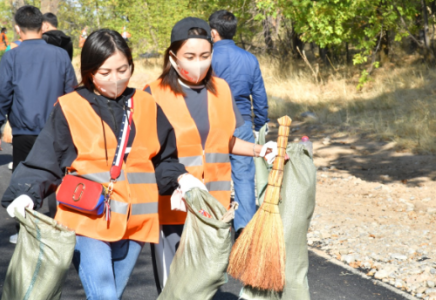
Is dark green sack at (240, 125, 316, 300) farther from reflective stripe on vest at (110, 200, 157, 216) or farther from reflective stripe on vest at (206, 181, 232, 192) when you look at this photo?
reflective stripe on vest at (110, 200, 157, 216)

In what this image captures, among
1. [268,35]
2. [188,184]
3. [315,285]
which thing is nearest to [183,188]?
[188,184]

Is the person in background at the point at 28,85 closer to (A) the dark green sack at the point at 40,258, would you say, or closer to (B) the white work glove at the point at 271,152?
(B) the white work glove at the point at 271,152

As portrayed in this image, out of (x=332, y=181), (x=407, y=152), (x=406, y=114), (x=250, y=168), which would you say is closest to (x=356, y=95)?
(x=406, y=114)

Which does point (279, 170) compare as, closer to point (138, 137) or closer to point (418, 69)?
point (138, 137)

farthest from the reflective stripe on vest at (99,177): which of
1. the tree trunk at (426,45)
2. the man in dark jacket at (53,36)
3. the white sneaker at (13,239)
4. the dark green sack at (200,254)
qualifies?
the tree trunk at (426,45)

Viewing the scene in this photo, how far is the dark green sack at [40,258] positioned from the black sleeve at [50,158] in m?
0.19

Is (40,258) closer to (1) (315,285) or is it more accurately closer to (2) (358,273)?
(1) (315,285)

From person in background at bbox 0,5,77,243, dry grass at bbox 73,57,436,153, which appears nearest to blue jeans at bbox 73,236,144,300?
person in background at bbox 0,5,77,243

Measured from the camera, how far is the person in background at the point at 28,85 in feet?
16.0

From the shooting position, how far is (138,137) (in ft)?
8.94

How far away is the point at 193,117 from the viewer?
10.5ft

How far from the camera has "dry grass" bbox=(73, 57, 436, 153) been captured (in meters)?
11.1

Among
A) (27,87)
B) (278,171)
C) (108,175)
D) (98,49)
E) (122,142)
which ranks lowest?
(278,171)

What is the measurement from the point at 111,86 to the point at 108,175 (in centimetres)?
40
